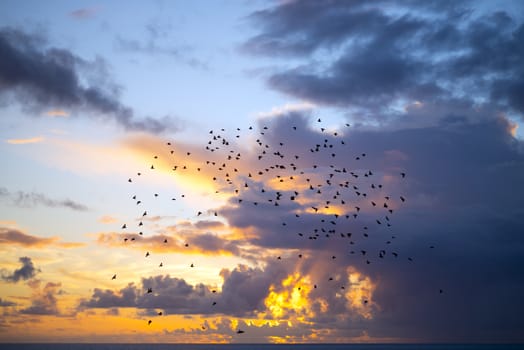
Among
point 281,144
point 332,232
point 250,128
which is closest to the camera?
point 250,128

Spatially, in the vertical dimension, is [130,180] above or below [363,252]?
above

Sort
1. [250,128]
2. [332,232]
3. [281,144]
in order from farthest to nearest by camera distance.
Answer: [332,232] → [281,144] → [250,128]

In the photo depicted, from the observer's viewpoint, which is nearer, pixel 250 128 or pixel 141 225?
pixel 250 128

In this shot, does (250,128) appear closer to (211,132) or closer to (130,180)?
(211,132)

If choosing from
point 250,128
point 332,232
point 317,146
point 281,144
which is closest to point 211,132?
point 250,128

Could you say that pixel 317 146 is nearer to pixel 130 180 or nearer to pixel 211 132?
pixel 211 132

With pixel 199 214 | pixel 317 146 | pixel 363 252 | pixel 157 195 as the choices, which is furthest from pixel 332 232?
pixel 157 195

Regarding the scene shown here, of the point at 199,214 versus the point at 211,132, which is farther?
the point at 199,214

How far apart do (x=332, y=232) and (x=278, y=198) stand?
12941 mm

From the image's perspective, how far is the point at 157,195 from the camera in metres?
96.6

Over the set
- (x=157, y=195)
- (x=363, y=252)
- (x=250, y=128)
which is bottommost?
(x=363, y=252)

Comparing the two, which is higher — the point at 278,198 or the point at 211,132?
the point at 211,132

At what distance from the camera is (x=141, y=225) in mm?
97562

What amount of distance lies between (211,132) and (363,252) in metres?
40.4
